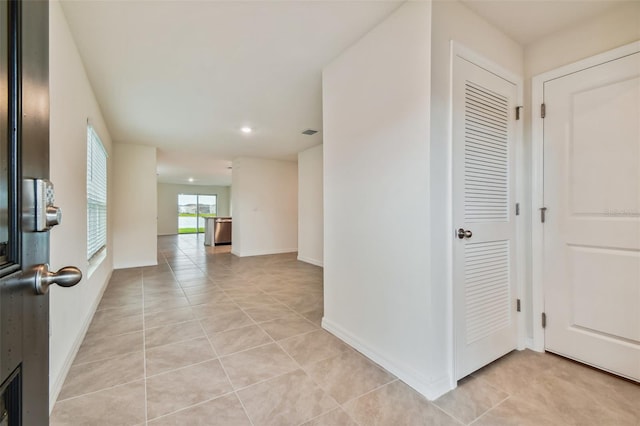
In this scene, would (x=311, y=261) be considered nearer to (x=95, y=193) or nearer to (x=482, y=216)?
(x=95, y=193)

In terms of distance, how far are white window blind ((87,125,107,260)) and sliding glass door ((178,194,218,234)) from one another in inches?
363

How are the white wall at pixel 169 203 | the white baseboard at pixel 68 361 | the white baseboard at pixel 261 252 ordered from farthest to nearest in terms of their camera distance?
the white wall at pixel 169 203, the white baseboard at pixel 261 252, the white baseboard at pixel 68 361

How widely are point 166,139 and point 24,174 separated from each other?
496 cm

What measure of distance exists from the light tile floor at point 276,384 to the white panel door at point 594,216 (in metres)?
0.27

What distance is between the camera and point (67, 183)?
1.96m

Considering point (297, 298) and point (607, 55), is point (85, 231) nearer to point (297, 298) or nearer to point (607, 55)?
point (297, 298)

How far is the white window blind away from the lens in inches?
115

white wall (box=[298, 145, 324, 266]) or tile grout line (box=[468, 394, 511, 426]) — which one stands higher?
white wall (box=[298, 145, 324, 266])

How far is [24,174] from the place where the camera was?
1.85ft

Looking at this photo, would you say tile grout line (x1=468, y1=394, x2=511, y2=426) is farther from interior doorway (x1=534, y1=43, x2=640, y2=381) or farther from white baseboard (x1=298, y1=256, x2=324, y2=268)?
white baseboard (x1=298, y1=256, x2=324, y2=268)

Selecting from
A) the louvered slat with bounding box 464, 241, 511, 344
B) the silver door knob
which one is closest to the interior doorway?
the louvered slat with bounding box 464, 241, 511, 344

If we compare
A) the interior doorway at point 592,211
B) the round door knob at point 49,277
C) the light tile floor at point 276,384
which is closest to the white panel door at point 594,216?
the interior doorway at point 592,211

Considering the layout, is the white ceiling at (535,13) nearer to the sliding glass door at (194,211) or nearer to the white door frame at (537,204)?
the white door frame at (537,204)

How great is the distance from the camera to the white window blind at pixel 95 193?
2.93 metres
